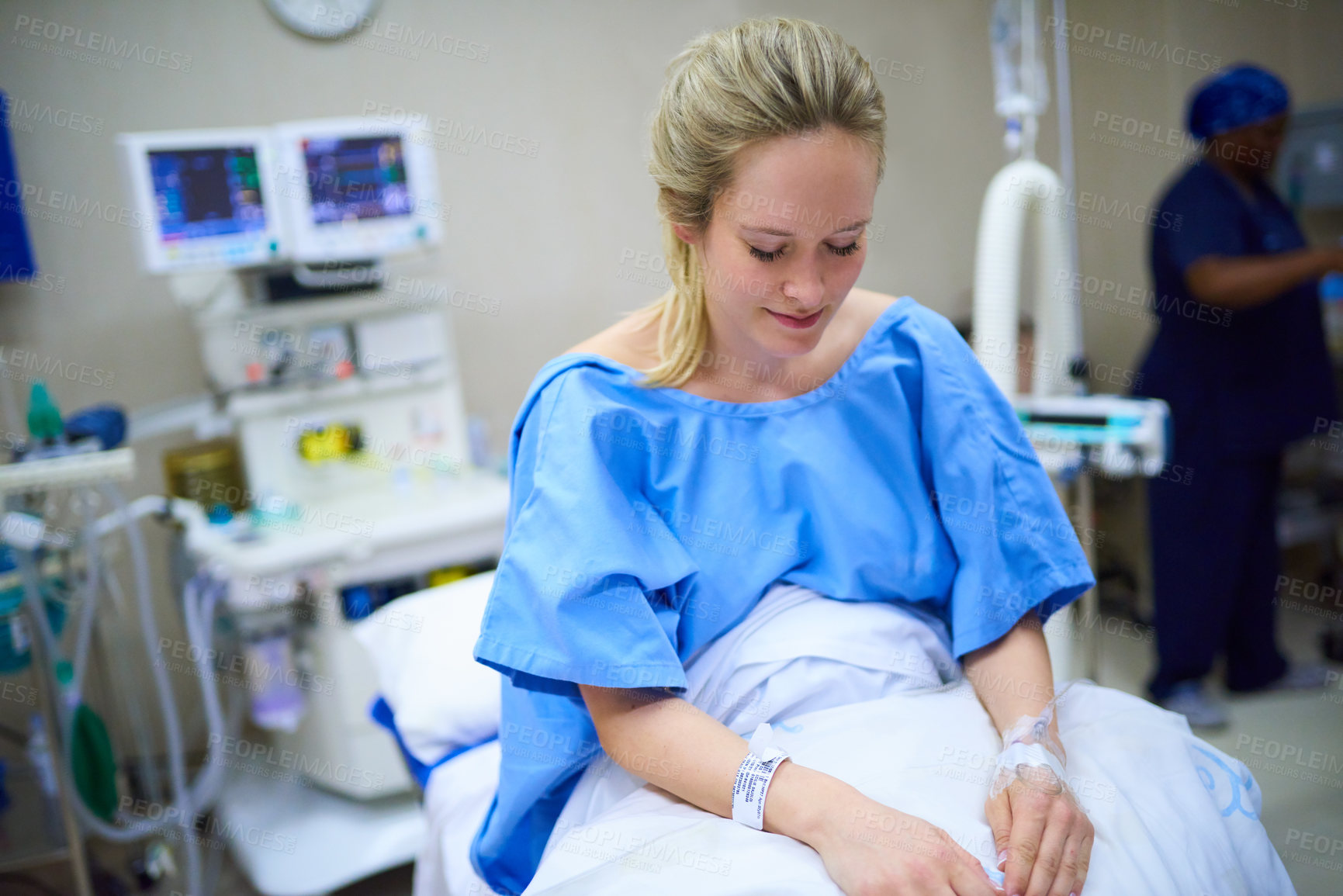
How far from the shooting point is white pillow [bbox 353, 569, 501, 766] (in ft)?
4.62

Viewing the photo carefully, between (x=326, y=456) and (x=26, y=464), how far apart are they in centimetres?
61

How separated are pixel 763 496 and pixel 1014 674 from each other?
0.34 m

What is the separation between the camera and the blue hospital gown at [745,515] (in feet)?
3.14

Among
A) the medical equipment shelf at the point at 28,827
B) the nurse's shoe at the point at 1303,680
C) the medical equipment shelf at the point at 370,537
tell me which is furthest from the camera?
the nurse's shoe at the point at 1303,680

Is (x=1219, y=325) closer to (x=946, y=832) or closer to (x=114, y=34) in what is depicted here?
(x=946, y=832)

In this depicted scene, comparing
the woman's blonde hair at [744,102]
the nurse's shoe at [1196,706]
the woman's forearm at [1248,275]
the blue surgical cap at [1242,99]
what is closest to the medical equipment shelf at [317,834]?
the woman's blonde hair at [744,102]

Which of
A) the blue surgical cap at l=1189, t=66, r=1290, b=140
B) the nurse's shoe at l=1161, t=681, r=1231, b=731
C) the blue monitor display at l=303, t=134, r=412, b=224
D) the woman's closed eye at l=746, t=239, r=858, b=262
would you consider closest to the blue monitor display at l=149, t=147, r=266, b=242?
the blue monitor display at l=303, t=134, r=412, b=224

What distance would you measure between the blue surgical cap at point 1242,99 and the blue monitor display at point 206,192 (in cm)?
217

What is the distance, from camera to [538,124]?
2795 mm

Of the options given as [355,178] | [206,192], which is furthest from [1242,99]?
[206,192]

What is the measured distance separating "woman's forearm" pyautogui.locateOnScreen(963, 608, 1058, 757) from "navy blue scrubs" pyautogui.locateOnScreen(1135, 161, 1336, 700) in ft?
5.09

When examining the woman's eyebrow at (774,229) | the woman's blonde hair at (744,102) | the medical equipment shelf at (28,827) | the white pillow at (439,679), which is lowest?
the medical equipment shelf at (28,827)

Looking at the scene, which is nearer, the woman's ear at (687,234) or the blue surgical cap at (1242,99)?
the woman's ear at (687,234)

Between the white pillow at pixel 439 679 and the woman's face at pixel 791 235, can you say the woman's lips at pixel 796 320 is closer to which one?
the woman's face at pixel 791 235
